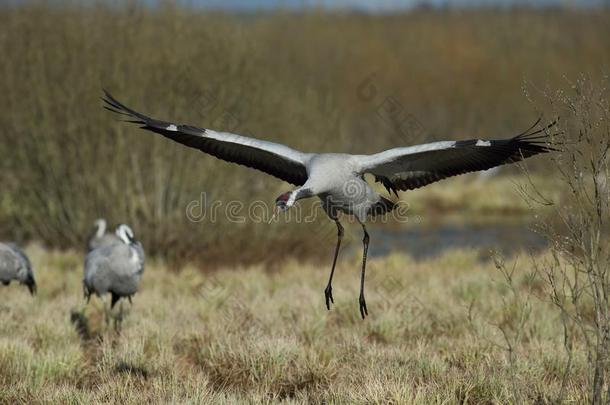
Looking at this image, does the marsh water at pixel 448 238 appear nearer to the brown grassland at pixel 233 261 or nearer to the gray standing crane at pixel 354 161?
the brown grassland at pixel 233 261

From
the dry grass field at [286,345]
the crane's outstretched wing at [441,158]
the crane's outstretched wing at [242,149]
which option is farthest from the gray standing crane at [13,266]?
the crane's outstretched wing at [441,158]

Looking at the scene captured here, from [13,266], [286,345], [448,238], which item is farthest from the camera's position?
[448,238]

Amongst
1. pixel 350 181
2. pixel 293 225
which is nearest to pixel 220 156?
pixel 350 181

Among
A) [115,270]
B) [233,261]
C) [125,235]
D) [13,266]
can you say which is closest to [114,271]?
[115,270]

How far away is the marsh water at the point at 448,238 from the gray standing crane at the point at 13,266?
22.8 feet

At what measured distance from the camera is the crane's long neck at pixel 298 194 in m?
5.49

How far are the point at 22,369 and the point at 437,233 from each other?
12881 mm

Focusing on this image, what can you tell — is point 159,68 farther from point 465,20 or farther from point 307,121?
point 465,20

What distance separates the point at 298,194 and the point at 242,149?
141cm

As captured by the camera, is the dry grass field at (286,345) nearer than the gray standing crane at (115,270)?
Yes

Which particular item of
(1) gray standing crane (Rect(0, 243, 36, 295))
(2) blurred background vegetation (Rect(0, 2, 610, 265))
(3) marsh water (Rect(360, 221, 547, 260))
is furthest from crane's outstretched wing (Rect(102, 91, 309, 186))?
(3) marsh water (Rect(360, 221, 547, 260))

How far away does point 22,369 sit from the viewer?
19.4 feet

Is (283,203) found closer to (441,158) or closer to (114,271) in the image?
(441,158)

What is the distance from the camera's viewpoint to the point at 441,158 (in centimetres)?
652
